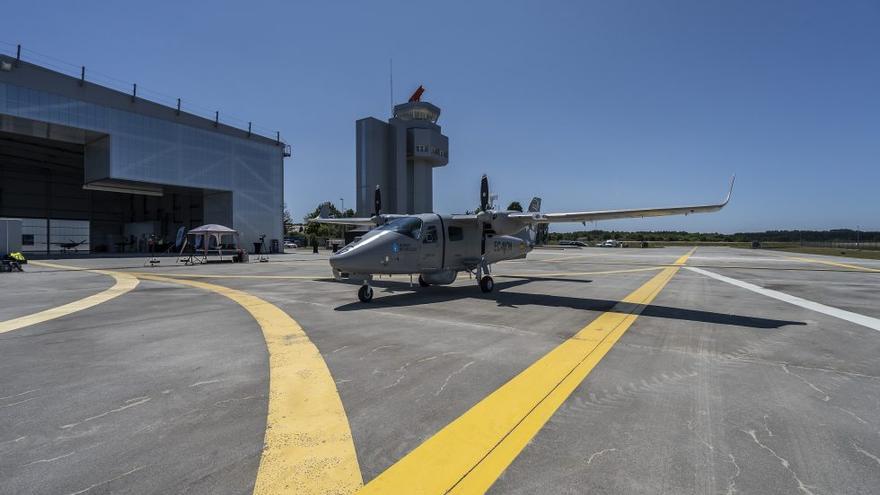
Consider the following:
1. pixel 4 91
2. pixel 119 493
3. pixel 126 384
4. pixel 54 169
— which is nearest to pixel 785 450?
pixel 119 493

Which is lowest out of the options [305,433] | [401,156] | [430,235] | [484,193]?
[305,433]

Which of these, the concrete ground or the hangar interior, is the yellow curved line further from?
the hangar interior

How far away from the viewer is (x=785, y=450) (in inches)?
A: 122

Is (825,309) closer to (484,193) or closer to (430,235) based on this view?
(484,193)

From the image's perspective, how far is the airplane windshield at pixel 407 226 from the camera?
12219mm

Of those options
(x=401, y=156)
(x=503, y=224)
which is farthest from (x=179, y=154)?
(x=503, y=224)

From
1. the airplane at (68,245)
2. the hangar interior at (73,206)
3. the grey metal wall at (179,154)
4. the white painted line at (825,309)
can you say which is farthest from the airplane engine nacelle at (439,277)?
the airplane at (68,245)

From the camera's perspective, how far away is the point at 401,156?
6800 cm

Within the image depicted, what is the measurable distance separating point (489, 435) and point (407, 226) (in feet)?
31.0

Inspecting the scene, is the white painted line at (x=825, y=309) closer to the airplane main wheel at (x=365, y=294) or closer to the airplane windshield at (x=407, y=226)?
the airplane windshield at (x=407, y=226)

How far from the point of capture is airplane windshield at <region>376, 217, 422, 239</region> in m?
12.2

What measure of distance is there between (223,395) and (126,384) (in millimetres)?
1424

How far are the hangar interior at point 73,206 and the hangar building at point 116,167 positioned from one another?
0.46ft

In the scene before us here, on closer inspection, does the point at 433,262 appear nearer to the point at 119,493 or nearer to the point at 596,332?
the point at 596,332
